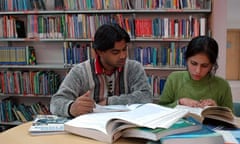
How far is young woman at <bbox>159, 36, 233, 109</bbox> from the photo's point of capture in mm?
1496

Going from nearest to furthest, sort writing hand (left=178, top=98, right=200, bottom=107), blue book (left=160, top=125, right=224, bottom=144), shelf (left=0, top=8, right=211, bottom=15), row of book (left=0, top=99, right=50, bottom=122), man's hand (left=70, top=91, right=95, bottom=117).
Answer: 1. blue book (left=160, top=125, right=224, bottom=144)
2. man's hand (left=70, top=91, right=95, bottom=117)
3. writing hand (left=178, top=98, right=200, bottom=107)
4. shelf (left=0, top=8, right=211, bottom=15)
5. row of book (left=0, top=99, right=50, bottom=122)

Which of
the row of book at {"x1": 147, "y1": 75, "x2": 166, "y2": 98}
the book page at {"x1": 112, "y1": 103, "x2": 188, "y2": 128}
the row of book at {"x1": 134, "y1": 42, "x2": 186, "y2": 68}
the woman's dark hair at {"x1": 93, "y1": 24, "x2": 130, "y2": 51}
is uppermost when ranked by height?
the woman's dark hair at {"x1": 93, "y1": 24, "x2": 130, "y2": 51}

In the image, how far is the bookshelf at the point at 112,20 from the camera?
274cm

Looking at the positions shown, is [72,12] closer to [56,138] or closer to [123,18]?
[123,18]

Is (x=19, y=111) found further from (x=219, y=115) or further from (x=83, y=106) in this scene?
(x=219, y=115)

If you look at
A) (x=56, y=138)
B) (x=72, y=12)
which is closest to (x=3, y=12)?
(x=72, y=12)

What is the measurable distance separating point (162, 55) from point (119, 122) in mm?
2026

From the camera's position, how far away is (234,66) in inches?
320

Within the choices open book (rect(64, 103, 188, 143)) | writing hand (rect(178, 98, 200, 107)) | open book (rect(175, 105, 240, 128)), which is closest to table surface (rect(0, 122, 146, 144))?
open book (rect(64, 103, 188, 143))

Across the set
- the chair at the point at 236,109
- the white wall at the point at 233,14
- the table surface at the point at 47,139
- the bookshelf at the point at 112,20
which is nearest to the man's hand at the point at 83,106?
the table surface at the point at 47,139

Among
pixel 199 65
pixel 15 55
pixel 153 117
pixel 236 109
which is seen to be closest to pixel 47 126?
pixel 153 117

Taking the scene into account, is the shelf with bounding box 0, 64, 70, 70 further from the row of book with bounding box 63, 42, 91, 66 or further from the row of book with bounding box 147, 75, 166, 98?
the row of book with bounding box 147, 75, 166, 98

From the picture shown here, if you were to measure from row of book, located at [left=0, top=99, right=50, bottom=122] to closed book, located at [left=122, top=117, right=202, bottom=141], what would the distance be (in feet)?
8.16

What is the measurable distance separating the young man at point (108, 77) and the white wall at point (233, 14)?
619cm
